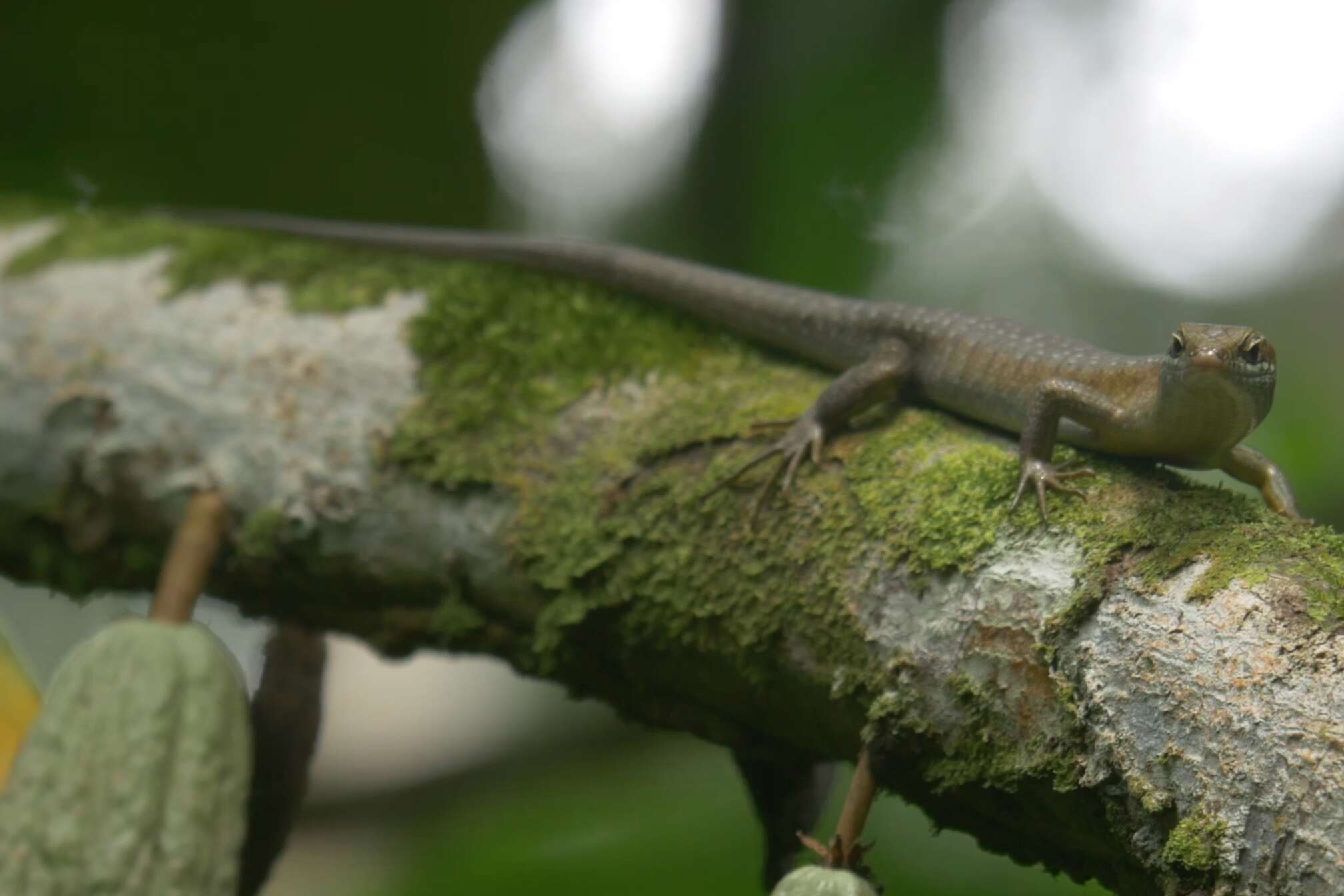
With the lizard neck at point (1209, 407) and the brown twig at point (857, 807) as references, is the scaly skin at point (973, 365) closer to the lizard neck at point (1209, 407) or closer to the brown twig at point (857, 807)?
the lizard neck at point (1209, 407)

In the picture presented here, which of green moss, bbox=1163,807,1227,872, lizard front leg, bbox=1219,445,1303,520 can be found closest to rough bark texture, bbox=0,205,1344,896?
green moss, bbox=1163,807,1227,872

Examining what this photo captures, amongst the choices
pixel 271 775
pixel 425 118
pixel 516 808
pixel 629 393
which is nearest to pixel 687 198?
pixel 425 118

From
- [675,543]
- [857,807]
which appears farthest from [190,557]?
[857,807]

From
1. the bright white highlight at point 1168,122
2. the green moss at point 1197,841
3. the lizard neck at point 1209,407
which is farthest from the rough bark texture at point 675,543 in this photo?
the bright white highlight at point 1168,122

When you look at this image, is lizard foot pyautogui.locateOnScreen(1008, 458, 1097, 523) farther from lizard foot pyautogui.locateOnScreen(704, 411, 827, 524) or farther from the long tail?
the long tail

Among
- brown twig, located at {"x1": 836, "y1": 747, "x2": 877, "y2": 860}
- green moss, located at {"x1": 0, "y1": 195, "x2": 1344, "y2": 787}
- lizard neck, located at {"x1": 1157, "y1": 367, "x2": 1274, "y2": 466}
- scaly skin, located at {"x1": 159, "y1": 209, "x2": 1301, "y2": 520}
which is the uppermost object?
lizard neck, located at {"x1": 1157, "y1": 367, "x2": 1274, "y2": 466}

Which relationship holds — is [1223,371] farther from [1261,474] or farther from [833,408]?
[833,408]
